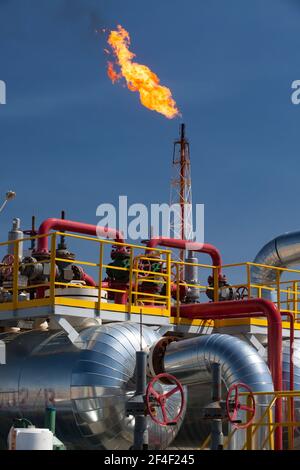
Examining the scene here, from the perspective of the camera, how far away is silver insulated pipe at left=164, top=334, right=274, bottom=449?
20266mm

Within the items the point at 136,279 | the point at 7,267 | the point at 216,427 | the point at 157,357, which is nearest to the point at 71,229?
the point at 7,267

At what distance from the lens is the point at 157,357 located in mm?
21078

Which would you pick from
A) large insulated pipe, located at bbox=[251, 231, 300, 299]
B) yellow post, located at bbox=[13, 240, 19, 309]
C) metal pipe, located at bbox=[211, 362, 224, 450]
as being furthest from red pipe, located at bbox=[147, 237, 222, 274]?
metal pipe, located at bbox=[211, 362, 224, 450]

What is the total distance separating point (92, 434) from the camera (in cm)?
2006

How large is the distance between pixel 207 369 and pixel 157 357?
119 centimetres

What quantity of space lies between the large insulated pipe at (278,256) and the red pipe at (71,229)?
5151mm

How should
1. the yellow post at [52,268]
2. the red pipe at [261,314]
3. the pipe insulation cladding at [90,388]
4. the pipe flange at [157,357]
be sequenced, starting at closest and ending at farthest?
the pipe insulation cladding at [90,388] < the pipe flange at [157,357] < the yellow post at [52,268] < the red pipe at [261,314]

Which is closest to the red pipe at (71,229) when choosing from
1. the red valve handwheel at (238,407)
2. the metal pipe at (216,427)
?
the red valve handwheel at (238,407)

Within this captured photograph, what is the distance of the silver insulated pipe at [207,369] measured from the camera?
20.3 meters

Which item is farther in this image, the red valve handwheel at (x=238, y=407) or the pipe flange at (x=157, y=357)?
the pipe flange at (x=157, y=357)

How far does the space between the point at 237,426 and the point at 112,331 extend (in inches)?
163

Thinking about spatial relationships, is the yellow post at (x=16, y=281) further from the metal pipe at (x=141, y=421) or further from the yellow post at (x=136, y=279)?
the metal pipe at (x=141, y=421)

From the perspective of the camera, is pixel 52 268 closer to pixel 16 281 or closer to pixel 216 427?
pixel 16 281
